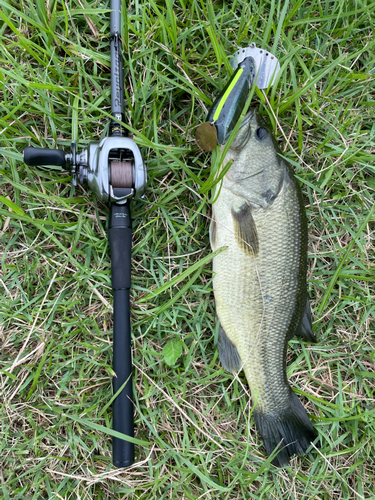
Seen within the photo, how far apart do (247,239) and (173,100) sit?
109 centimetres

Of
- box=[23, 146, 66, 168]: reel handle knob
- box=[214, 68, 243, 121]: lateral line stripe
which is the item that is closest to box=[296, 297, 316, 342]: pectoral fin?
box=[214, 68, 243, 121]: lateral line stripe

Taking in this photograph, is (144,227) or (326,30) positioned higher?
(326,30)

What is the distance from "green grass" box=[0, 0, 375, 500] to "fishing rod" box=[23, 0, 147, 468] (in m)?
0.17

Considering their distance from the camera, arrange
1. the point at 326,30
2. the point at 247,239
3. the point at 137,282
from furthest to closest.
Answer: the point at 326,30, the point at 137,282, the point at 247,239

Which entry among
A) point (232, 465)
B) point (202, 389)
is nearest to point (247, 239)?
point (202, 389)

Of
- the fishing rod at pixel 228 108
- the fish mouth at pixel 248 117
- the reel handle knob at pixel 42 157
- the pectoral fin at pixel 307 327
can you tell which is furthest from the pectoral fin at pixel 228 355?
the reel handle knob at pixel 42 157

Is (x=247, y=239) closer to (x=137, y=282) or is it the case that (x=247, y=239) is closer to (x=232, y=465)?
(x=137, y=282)

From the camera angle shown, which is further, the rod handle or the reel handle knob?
the rod handle

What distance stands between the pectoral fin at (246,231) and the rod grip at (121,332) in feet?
2.18

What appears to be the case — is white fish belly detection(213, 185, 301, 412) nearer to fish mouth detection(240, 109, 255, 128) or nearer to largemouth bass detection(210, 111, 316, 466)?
largemouth bass detection(210, 111, 316, 466)

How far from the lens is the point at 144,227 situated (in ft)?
7.50

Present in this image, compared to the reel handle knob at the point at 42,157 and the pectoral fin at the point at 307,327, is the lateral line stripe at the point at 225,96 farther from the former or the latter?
the pectoral fin at the point at 307,327

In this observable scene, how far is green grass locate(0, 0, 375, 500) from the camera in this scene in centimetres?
217

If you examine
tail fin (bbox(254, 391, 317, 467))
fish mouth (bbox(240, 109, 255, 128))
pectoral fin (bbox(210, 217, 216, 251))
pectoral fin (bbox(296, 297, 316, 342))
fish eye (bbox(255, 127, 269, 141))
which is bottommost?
tail fin (bbox(254, 391, 317, 467))
